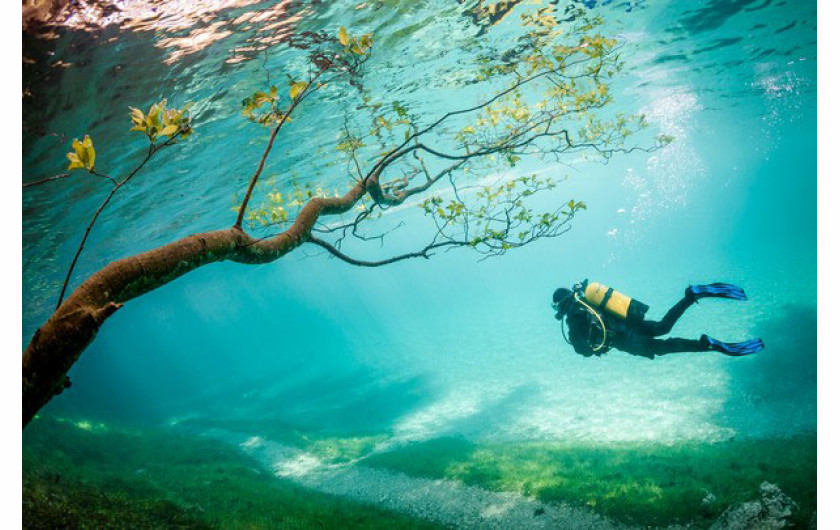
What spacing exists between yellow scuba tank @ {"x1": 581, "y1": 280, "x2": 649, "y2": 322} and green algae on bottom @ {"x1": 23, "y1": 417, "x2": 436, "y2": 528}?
6.88 meters

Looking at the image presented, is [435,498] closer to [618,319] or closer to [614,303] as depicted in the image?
[618,319]

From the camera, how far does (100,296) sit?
220 centimetres

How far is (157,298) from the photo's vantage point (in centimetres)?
4791

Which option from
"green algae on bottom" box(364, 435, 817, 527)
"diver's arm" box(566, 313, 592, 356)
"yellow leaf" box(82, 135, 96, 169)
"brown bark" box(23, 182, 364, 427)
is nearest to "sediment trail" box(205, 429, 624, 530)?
"green algae on bottom" box(364, 435, 817, 527)

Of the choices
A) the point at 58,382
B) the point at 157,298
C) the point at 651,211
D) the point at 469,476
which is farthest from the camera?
the point at 651,211

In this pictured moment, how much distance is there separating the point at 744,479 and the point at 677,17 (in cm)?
1402

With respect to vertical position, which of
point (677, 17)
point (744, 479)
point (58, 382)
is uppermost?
point (677, 17)

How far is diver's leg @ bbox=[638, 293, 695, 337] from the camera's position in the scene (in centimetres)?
686

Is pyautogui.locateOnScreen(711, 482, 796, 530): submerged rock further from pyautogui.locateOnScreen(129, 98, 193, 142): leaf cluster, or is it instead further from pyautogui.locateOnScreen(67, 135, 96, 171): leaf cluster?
pyautogui.locateOnScreen(67, 135, 96, 171): leaf cluster

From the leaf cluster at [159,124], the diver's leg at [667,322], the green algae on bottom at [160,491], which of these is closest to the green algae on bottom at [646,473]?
the green algae on bottom at [160,491]

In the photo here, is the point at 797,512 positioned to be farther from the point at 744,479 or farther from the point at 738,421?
the point at 738,421

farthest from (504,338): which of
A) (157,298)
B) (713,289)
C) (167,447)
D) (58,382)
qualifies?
(157,298)

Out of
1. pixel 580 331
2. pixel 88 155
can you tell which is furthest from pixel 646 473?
pixel 88 155

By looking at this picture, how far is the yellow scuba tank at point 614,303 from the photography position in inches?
281
